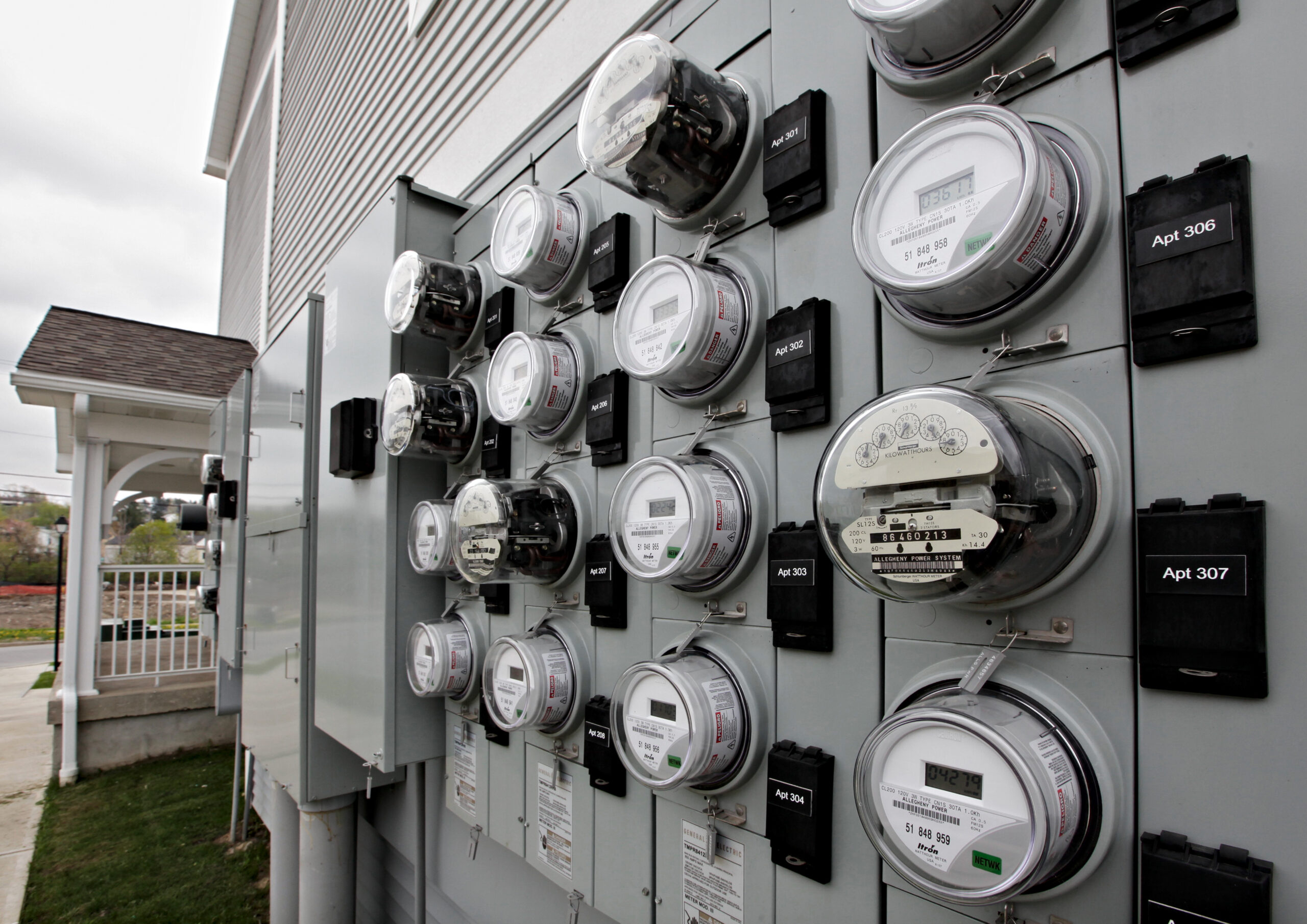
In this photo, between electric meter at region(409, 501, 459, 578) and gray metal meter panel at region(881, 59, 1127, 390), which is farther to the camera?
electric meter at region(409, 501, 459, 578)

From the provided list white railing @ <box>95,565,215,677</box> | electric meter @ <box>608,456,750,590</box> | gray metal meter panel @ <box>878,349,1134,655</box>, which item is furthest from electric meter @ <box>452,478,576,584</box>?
white railing @ <box>95,565,215,677</box>

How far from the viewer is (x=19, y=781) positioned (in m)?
6.07

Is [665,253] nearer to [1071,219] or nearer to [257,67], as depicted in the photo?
[1071,219]

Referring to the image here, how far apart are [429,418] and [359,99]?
3995 millimetres

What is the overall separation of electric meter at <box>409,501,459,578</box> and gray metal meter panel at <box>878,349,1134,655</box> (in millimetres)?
1482

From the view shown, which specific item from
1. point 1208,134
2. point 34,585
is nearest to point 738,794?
point 1208,134

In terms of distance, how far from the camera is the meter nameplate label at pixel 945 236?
2.92 ft

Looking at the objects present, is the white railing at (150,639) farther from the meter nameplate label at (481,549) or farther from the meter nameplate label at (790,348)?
the meter nameplate label at (790,348)

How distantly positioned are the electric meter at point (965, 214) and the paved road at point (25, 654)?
1681cm

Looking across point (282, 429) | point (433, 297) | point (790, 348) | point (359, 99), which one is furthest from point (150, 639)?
point (790, 348)

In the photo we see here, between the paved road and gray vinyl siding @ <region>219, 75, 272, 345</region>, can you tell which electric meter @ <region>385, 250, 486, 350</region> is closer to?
gray vinyl siding @ <region>219, 75, 272, 345</region>

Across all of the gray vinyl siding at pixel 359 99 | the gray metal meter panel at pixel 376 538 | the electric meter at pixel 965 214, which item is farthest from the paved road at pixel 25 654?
the electric meter at pixel 965 214

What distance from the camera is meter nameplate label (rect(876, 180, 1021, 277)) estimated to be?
889 mm

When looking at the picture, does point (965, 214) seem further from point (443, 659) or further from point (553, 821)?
point (443, 659)
